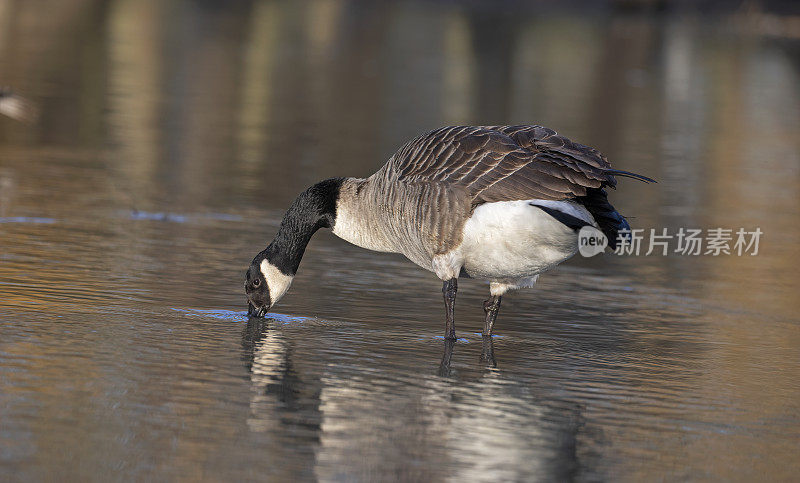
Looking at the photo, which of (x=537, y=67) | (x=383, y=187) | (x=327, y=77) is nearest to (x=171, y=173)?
(x=383, y=187)

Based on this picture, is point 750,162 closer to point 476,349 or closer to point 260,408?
point 476,349

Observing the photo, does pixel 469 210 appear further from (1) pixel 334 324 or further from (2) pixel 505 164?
(1) pixel 334 324

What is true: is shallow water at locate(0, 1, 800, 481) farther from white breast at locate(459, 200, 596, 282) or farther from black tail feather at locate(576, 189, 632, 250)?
black tail feather at locate(576, 189, 632, 250)

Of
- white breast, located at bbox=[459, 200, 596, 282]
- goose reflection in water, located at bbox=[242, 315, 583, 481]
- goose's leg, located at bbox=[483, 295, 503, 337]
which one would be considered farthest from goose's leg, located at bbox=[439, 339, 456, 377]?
white breast, located at bbox=[459, 200, 596, 282]

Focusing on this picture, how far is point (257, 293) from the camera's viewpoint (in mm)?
7844

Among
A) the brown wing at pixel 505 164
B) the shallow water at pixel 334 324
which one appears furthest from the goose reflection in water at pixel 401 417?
the brown wing at pixel 505 164

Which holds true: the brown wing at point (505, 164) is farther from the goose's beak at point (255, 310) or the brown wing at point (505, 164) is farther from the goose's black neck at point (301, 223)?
the goose's beak at point (255, 310)

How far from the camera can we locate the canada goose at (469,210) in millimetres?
7020

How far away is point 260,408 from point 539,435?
1.23 m

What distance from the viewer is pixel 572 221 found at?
6.77 meters

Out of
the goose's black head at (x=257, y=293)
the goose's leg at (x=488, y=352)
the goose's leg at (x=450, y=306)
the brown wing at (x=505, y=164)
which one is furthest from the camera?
the goose's black head at (x=257, y=293)

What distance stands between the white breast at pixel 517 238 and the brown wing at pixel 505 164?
70mm

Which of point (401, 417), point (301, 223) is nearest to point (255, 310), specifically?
point (301, 223)

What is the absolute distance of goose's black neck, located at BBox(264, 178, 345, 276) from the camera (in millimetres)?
8031
